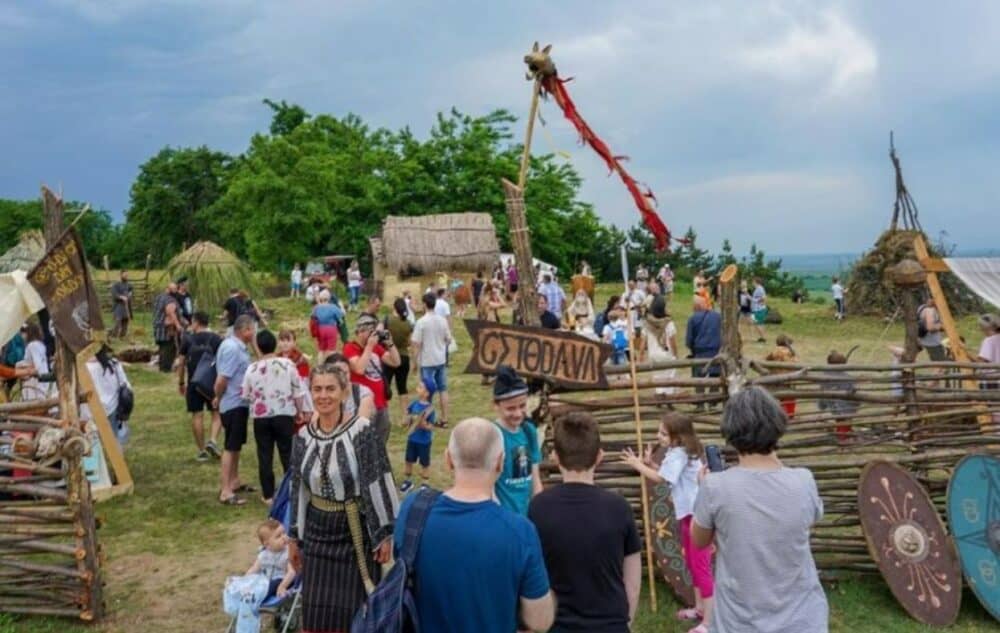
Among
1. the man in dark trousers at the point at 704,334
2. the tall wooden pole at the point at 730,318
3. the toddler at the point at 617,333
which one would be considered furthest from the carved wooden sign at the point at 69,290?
the toddler at the point at 617,333

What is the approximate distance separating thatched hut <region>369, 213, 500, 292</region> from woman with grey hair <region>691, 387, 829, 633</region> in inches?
1134

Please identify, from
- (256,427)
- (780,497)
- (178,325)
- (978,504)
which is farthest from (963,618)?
(178,325)

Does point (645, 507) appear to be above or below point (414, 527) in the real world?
below

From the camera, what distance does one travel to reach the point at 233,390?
805 centimetres

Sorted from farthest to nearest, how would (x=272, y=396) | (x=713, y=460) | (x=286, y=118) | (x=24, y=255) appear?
(x=286, y=118), (x=24, y=255), (x=272, y=396), (x=713, y=460)

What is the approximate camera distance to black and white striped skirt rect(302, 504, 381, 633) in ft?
12.8

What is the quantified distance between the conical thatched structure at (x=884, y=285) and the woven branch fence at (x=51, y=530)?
21.5 meters

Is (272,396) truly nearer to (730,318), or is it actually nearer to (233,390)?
(233,390)

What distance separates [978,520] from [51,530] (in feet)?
20.2

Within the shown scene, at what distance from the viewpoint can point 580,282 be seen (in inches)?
957

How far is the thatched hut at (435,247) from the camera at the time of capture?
3219 centimetres

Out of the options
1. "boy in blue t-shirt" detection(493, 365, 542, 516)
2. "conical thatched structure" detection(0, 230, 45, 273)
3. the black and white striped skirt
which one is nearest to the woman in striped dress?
the black and white striped skirt

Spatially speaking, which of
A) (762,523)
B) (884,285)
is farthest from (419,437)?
(884,285)

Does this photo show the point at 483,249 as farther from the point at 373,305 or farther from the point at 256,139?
the point at 373,305
